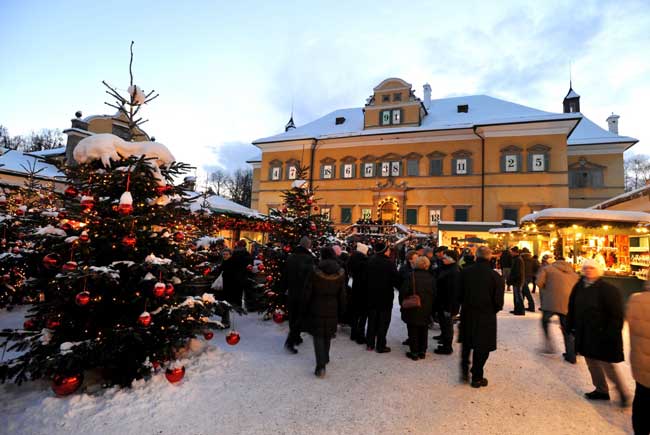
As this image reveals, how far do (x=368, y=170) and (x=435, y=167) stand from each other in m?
6.34

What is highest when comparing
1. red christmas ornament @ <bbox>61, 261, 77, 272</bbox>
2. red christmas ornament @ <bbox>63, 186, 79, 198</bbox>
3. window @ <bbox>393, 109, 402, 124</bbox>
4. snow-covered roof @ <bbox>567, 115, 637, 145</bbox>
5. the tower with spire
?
the tower with spire

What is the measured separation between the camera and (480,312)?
4.83 meters

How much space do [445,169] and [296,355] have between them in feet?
90.8

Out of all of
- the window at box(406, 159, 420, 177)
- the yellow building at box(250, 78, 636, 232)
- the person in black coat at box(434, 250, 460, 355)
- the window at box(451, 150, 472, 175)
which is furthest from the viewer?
the window at box(406, 159, 420, 177)

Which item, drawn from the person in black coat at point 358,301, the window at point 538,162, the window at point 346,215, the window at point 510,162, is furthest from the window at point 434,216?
the person in black coat at point 358,301

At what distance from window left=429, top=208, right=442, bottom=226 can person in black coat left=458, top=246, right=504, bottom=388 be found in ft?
85.8

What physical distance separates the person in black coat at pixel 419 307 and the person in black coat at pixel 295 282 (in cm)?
183

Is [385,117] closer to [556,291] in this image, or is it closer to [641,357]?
[556,291]

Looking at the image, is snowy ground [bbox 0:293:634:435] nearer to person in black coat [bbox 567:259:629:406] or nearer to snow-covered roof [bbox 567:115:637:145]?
person in black coat [bbox 567:259:629:406]

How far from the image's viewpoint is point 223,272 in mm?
7445

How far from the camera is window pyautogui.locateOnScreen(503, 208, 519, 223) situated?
27.5 m

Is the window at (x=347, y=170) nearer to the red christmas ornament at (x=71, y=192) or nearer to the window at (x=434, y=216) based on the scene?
the window at (x=434, y=216)

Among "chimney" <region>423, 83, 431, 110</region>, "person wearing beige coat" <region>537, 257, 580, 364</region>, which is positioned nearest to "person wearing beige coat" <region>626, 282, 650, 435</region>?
"person wearing beige coat" <region>537, 257, 580, 364</region>

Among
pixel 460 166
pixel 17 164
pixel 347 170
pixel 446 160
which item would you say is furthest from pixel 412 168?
pixel 17 164
